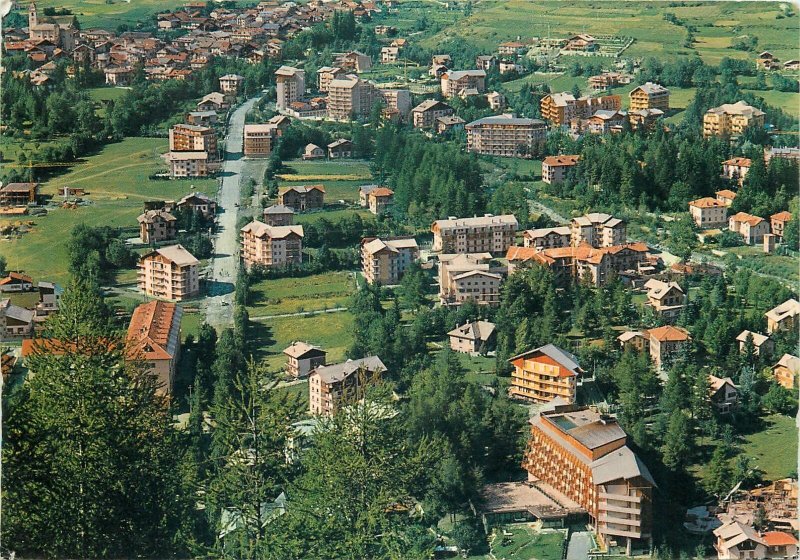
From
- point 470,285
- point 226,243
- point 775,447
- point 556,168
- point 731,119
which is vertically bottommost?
point 775,447

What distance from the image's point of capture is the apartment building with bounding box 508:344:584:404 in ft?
32.3

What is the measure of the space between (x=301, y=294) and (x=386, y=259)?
2.45ft

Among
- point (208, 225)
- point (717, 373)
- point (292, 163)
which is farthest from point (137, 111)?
point (717, 373)

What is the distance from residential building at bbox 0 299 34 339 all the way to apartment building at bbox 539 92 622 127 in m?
7.99

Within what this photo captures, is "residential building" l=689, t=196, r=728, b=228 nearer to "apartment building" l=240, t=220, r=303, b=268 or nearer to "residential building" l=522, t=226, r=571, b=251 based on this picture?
"residential building" l=522, t=226, r=571, b=251

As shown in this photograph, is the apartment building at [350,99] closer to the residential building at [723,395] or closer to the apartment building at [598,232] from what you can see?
the apartment building at [598,232]

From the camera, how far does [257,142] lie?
1577 cm

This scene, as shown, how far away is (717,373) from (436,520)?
258cm

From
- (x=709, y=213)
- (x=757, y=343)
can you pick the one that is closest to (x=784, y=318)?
(x=757, y=343)

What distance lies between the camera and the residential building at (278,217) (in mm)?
13172

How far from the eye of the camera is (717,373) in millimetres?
10141

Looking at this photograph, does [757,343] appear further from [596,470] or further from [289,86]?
[289,86]

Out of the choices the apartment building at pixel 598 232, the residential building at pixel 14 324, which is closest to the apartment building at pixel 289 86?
the apartment building at pixel 598 232

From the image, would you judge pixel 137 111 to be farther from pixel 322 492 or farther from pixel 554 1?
pixel 322 492
